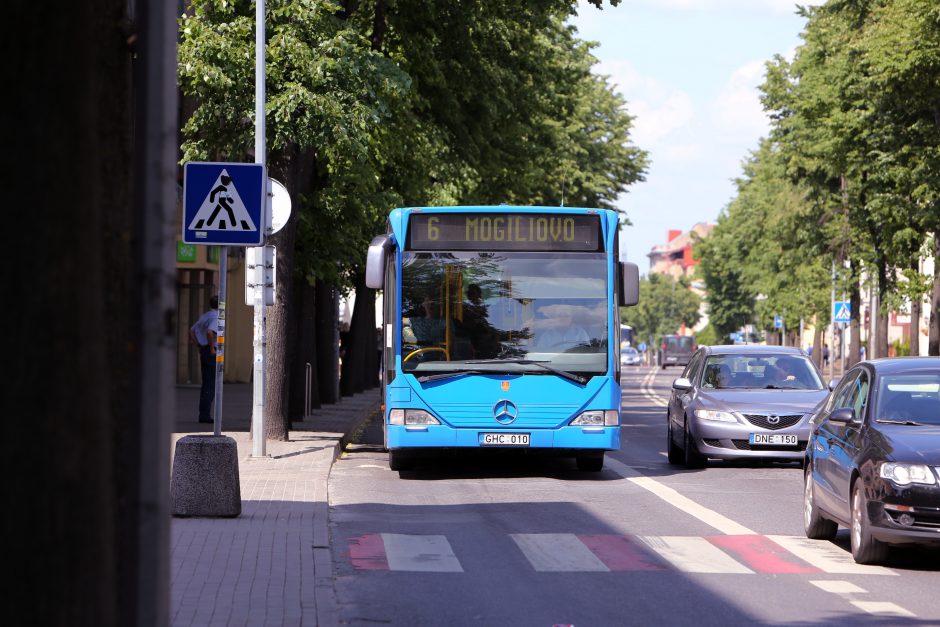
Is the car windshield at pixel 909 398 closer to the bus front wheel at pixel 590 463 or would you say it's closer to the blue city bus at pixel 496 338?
the blue city bus at pixel 496 338

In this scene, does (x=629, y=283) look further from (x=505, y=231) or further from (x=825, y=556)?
(x=825, y=556)

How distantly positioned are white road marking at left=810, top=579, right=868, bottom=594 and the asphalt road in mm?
17

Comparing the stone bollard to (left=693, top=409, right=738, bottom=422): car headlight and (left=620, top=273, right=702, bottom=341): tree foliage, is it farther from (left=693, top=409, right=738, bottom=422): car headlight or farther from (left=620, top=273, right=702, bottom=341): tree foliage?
(left=620, top=273, right=702, bottom=341): tree foliage

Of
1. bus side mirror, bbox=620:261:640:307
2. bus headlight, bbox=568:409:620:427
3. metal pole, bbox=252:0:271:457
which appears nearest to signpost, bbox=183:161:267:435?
metal pole, bbox=252:0:271:457

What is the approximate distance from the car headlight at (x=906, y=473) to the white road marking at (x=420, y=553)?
280 centimetres

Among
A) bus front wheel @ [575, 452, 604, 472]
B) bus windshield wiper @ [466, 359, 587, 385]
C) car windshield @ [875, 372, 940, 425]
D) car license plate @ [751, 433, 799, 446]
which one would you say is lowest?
bus front wheel @ [575, 452, 604, 472]

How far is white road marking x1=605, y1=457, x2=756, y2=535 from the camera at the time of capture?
12863 mm

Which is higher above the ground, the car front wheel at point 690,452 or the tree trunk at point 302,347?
the tree trunk at point 302,347

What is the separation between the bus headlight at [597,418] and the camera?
55.9ft

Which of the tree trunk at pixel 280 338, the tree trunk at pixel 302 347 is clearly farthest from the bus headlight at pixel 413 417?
the tree trunk at pixel 302 347

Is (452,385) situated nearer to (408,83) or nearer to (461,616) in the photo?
(408,83)

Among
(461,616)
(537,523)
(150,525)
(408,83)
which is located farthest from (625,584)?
(408,83)

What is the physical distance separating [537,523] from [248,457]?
6806 mm

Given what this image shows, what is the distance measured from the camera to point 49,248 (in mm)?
4188
